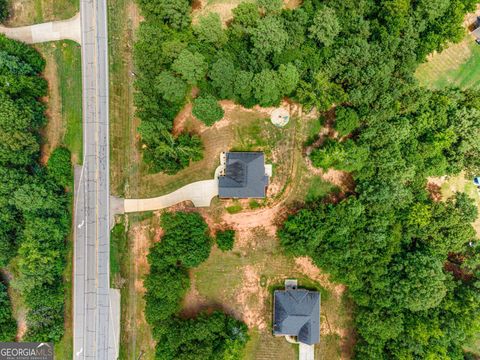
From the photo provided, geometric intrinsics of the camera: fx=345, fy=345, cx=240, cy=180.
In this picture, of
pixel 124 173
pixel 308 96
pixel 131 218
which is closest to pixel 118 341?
pixel 131 218

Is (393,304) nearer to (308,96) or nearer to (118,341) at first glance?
(308,96)

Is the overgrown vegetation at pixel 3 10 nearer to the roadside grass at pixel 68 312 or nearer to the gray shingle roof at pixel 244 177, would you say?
the roadside grass at pixel 68 312

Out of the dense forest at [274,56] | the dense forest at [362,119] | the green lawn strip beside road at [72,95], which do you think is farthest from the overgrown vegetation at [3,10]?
the dense forest at [362,119]

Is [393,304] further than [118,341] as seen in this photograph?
No

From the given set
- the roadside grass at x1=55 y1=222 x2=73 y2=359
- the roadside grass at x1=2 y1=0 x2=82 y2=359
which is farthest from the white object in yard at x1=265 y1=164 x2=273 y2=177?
the roadside grass at x1=55 y1=222 x2=73 y2=359

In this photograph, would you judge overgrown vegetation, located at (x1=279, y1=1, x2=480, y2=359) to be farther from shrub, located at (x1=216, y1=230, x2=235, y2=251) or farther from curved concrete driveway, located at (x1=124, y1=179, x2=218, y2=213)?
curved concrete driveway, located at (x1=124, y1=179, x2=218, y2=213)
